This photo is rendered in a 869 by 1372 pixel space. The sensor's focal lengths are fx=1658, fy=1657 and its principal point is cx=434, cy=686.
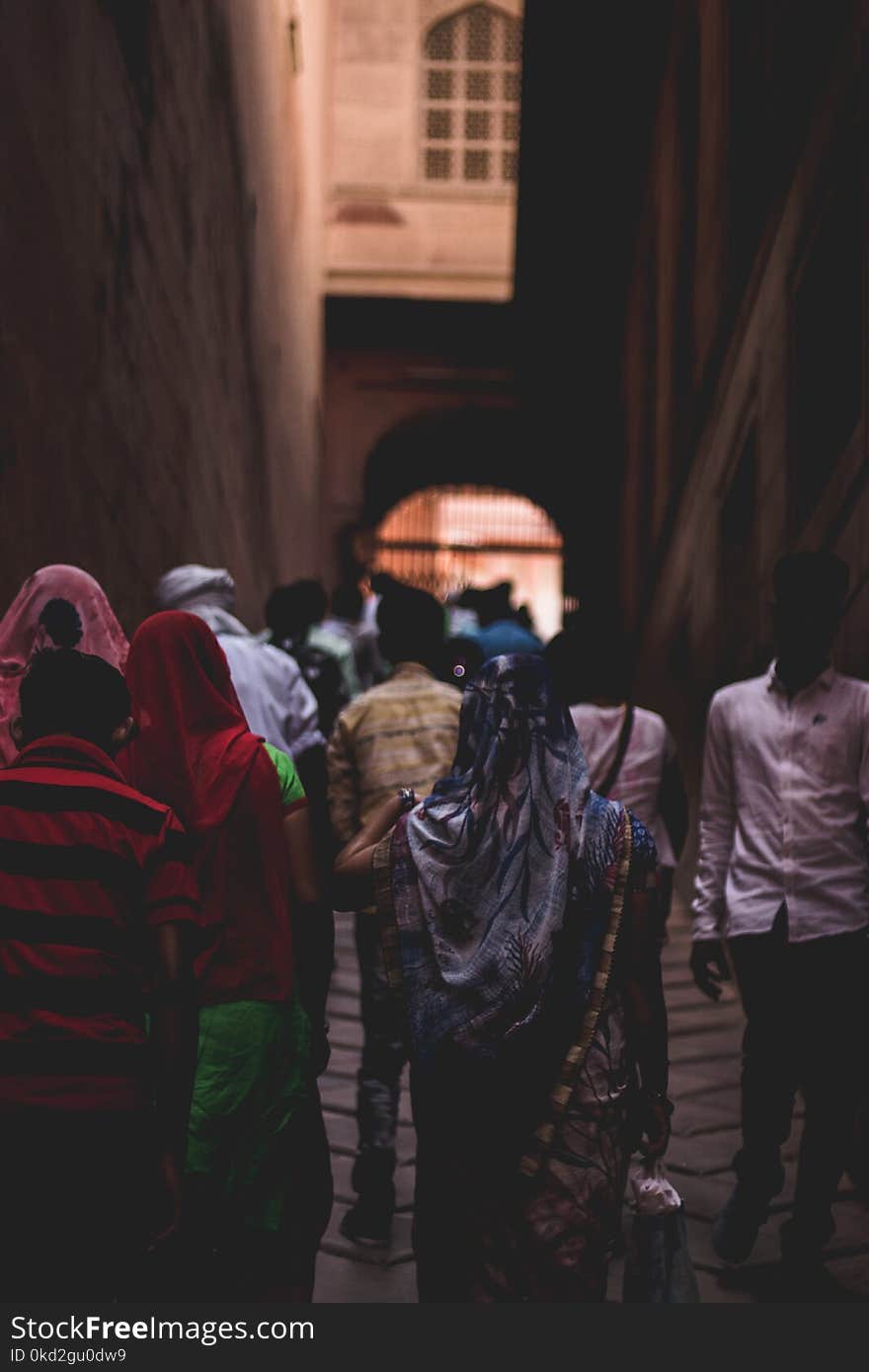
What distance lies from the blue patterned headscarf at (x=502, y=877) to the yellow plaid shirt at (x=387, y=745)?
1853 mm

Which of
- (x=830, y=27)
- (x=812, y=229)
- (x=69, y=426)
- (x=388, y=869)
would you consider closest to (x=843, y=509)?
(x=812, y=229)

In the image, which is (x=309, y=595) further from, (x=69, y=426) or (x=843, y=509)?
(x=843, y=509)

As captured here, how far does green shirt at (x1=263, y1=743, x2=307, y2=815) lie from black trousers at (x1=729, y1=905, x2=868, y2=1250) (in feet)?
5.43

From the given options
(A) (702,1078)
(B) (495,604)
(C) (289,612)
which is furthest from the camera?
(B) (495,604)

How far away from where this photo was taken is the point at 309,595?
24.9 ft

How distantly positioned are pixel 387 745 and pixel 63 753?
229cm

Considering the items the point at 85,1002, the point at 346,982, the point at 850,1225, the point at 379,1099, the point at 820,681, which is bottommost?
the point at 346,982

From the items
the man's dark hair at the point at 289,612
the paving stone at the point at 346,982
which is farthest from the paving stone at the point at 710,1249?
the man's dark hair at the point at 289,612

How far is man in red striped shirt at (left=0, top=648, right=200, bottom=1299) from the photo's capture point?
254 cm

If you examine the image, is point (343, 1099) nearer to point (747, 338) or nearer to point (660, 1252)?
point (660, 1252)

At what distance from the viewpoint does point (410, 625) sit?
512 cm

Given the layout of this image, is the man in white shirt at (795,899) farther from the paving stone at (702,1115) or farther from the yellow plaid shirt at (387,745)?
the paving stone at (702,1115)

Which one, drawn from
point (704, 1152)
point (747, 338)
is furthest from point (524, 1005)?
point (747, 338)

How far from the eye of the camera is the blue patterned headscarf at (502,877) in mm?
2945
